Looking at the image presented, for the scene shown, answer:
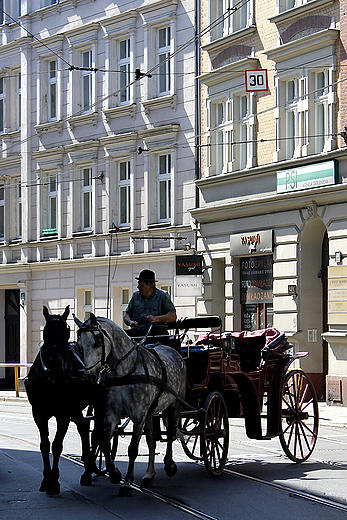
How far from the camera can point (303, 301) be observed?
68.3 ft

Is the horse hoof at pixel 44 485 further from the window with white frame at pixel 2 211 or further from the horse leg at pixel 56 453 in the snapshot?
the window with white frame at pixel 2 211

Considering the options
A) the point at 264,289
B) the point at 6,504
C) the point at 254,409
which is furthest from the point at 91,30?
the point at 6,504

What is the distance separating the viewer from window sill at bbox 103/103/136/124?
2661 cm

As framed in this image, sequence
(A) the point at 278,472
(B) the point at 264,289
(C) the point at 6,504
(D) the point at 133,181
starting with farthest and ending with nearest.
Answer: (D) the point at 133,181 < (B) the point at 264,289 < (A) the point at 278,472 < (C) the point at 6,504

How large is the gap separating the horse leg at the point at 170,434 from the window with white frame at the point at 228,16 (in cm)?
1540

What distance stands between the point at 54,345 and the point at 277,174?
13610mm

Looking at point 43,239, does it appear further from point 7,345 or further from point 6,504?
point 6,504

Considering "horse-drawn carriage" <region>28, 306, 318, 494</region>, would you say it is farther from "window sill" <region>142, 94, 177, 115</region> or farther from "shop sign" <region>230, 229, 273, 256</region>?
"window sill" <region>142, 94, 177, 115</region>

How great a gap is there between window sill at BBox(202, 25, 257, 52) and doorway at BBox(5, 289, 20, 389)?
12793mm

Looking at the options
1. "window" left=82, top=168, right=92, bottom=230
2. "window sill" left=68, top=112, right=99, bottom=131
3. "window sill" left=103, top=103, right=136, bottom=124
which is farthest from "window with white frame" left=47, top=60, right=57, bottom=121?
"window sill" left=103, top=103, right=136, bottom=124

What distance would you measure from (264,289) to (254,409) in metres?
11.8

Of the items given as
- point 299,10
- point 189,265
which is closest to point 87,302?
point 189,265

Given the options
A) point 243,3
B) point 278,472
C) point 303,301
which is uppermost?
point 243,3

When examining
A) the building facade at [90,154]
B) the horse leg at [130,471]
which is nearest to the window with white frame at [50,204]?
the building facade at [90,154]
